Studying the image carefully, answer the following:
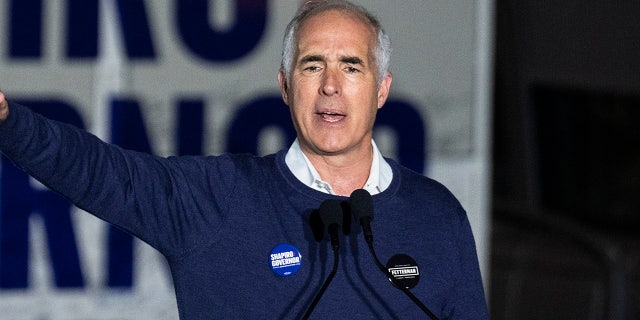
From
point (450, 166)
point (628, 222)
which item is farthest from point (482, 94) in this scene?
point (628, 222)

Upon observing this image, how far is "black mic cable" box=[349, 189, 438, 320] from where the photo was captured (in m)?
2.00

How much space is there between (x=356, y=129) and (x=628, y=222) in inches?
393

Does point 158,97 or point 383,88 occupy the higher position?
point 383,88

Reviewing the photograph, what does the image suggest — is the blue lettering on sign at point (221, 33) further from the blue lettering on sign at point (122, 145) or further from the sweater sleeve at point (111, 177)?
the sweater sleeve at point (111, 177)

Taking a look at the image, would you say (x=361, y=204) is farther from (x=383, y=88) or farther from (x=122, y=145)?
(x=122, y=145)

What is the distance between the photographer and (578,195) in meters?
12.6

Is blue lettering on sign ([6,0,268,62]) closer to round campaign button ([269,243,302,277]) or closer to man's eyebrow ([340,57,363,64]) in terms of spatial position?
man's eyebrow ([340,57,363,64])

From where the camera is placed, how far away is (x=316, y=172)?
86.0 inches

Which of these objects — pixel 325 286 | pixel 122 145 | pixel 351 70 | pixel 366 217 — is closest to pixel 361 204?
pixel 366 217

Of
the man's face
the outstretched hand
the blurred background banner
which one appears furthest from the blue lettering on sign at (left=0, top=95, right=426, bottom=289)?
the outstretched hand

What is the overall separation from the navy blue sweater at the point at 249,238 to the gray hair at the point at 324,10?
0.20 meters

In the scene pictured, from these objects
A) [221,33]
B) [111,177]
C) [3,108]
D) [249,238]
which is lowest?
[249,238]

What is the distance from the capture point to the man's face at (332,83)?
2.13 meters

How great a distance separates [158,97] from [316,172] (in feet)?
8.82
